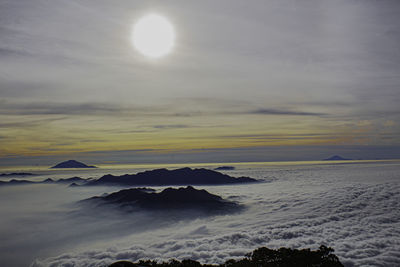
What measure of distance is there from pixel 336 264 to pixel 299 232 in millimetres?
55519

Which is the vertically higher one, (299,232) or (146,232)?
(299,232)

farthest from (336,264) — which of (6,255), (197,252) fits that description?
(6,255)

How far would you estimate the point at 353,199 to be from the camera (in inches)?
7013

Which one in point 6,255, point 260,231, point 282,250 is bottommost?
point 6,255

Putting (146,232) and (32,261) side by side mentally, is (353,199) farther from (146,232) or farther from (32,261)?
(32,261)

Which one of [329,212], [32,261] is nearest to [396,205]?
[329,212]

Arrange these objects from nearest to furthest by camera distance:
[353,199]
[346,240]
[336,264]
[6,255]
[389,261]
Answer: [336,264] < [389,261] < [346,240] < [6,255] < [353,199]

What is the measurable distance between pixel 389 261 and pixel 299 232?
137 ft

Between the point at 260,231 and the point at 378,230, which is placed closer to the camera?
the point at 378,230

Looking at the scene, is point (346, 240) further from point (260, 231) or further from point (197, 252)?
point (197, 252)

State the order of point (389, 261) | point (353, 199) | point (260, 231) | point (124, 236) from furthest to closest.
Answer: point (124, 236), point (353, 199), point (260, 231), point (389, 261)

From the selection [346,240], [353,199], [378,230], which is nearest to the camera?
[346,240]

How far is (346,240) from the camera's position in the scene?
9631cm

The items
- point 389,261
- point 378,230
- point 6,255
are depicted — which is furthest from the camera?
point 6,255
